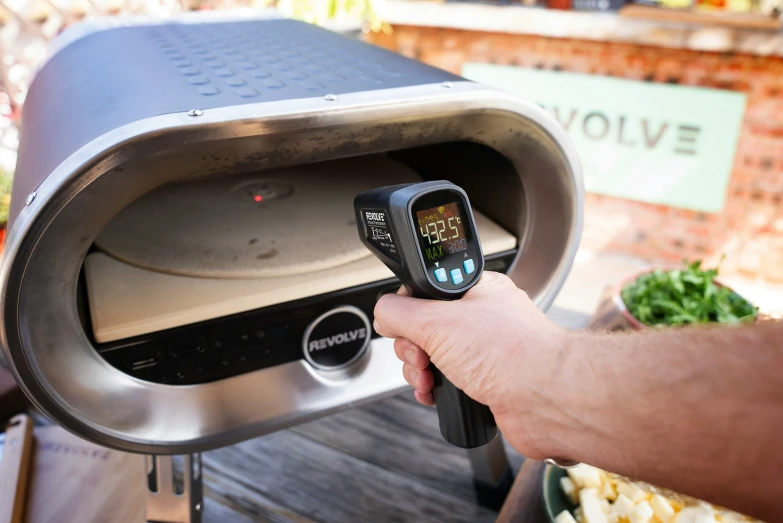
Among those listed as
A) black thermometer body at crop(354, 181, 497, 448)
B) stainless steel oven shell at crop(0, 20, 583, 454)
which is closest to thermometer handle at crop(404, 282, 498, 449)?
black thermometer body at crop(354, 181, 497, 448)

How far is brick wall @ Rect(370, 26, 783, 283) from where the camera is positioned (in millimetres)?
1970

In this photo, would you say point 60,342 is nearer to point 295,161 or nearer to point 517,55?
point 295,161

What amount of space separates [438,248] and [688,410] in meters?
0.23

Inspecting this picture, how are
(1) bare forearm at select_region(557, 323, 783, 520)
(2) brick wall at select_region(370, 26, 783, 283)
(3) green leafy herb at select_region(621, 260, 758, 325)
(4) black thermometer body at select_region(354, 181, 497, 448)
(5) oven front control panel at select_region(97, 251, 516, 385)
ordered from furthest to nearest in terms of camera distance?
(2) brick wall at select_region(370, 26, 783, 283) < (3) green leafy herb at select_region(621, 260, 758, 325) < (5) oven front control panel at select_region(97, 251, 516, 385) < (4) black thermometer body at select_region(354, 181, 497, 448) < (1) bare forearm at select_region(557, 323, 783, 520)

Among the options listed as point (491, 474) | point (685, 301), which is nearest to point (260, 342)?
point (491, 474)

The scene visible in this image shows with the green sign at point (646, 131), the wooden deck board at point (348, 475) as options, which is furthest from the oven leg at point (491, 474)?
the green sign at point (646, 131)

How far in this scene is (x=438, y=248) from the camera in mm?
502

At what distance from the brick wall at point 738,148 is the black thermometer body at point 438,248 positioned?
6.27ft

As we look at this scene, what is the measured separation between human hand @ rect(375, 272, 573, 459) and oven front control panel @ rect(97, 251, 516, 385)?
18cm

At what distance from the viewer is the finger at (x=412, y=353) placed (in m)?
0.53

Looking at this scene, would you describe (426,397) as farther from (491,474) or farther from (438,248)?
(491,474)

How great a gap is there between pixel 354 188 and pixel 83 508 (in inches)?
23.6

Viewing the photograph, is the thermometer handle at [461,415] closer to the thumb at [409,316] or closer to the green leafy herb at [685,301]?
the thumb at [409,316]

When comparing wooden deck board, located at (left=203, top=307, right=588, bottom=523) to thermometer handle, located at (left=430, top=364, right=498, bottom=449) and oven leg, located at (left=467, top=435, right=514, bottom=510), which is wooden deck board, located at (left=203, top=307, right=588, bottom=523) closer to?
oven leg, located at (left=467, top=435, right=514, bottom=510)
